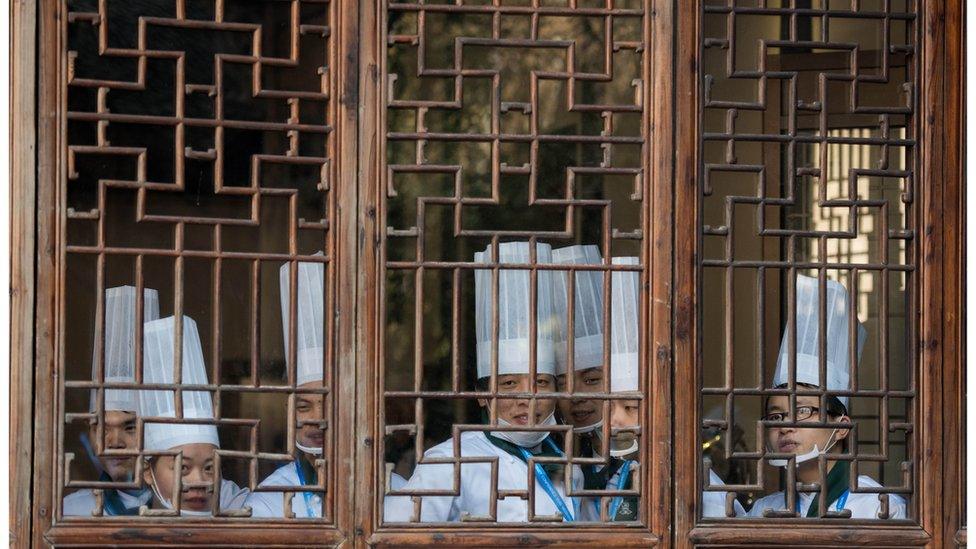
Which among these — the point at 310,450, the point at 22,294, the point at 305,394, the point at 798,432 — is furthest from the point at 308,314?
the point at 798,432

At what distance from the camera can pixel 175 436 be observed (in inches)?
161

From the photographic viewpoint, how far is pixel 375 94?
4.13 m

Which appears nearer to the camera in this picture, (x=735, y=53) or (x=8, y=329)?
(x=8, y=329)

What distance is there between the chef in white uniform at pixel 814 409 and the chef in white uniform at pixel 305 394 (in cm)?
124

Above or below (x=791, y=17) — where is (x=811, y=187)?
below

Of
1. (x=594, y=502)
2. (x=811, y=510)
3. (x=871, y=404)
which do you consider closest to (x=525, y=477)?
(x=594, y=502)

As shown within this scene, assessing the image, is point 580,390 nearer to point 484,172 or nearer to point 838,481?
point 484,172

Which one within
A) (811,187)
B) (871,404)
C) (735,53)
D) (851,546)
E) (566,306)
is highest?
(735,53)

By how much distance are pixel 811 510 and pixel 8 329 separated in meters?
2.24

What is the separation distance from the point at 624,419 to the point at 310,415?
88cm

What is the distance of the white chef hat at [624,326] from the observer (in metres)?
4.21

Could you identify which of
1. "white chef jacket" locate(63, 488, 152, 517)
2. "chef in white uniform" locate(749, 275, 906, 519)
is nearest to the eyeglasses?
"chef in white uniform" locate(749, 275, 906, 519)

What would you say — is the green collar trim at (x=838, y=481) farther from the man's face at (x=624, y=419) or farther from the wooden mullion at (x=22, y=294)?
the wooden mullion at (x=22, y=294)

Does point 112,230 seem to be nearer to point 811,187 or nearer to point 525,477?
point 525,477
